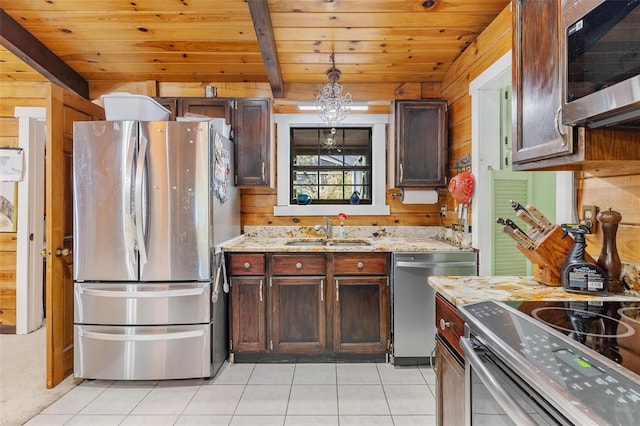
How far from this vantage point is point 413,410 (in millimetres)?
2035

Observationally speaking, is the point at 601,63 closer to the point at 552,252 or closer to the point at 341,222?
the point at 552,252

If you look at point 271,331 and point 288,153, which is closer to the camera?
point 271,331

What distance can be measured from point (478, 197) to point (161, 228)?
2.26 metres

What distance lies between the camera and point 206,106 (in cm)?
302

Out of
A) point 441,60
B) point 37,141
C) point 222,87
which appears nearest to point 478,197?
point 441,60

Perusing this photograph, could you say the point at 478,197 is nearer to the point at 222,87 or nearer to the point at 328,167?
the point at 328,167

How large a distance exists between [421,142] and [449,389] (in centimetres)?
209

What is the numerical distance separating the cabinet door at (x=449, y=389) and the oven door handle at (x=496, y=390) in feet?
0.68

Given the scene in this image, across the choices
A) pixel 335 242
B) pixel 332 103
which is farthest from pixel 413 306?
pixel 332 103

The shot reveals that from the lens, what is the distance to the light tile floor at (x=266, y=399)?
77.0 inches

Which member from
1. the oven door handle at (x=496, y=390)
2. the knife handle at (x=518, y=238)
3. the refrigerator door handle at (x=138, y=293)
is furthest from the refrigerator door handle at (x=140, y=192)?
the knife handle at (x=518, y=238)

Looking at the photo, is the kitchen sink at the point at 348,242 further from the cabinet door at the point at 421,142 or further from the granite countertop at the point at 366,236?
the cabinet door at the point at 421,142

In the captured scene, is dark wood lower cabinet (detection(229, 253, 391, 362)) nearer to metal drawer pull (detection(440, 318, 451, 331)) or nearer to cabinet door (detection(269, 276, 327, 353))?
cabinet door (detection(269, 276, 327, 353))

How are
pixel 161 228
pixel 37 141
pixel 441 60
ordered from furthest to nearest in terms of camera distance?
1. pixel 37 141
2. pixel 441 60
3. pixel 161 228
